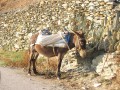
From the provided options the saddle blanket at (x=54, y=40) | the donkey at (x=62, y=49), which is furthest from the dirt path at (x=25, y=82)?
the saddle blanket at (x=54, y=40)

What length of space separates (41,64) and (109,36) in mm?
3121

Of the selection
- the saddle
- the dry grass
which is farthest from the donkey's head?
the dry grass

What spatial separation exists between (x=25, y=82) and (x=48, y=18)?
19.9 feet

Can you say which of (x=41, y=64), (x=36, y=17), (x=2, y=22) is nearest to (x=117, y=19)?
→ (x=41, y=64)

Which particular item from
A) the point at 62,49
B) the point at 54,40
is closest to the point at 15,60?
the point at 54,40

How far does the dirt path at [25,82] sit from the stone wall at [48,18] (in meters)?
2.86

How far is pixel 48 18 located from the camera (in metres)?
17.9

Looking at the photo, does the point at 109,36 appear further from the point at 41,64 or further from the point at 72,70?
the point at 41,64

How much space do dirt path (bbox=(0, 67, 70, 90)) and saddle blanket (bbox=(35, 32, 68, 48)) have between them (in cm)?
117

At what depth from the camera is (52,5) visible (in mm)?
18312

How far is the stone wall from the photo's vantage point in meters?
14.7

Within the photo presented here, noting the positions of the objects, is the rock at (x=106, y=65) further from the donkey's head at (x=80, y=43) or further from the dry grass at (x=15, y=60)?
the dry grass at (x=15, y=60)

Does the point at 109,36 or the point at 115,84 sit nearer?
the point at 115,84

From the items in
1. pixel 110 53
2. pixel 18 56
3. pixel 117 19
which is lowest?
pixel 18 56
